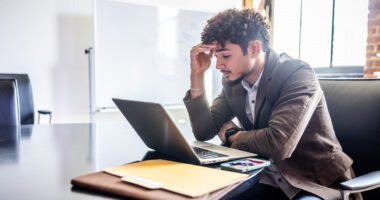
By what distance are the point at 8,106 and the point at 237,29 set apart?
1338mm

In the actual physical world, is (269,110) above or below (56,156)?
above

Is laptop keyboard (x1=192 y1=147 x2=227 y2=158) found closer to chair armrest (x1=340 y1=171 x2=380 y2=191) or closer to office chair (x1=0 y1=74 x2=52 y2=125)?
chair armrest (x1=340 y1=171 x2=380 y2=191)

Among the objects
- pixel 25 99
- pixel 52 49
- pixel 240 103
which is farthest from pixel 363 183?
pixel 52 49

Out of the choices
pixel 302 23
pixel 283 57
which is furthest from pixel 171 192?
pixel 302 23

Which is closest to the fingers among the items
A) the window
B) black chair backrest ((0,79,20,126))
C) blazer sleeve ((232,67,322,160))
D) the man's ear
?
the man's ear

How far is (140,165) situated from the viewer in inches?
31.1

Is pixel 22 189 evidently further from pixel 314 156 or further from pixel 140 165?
pixel 314 156

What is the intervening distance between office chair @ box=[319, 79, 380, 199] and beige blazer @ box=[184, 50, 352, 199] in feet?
0.26

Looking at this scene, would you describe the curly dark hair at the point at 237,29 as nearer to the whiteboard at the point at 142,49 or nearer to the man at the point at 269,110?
the man at the point at 269,110

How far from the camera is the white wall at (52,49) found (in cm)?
285

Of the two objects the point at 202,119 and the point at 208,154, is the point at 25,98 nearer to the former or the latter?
the point at 202,119

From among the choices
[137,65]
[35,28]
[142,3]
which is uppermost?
[142,3]

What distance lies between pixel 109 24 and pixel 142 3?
1.28 feet

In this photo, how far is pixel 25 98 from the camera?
2.58m
